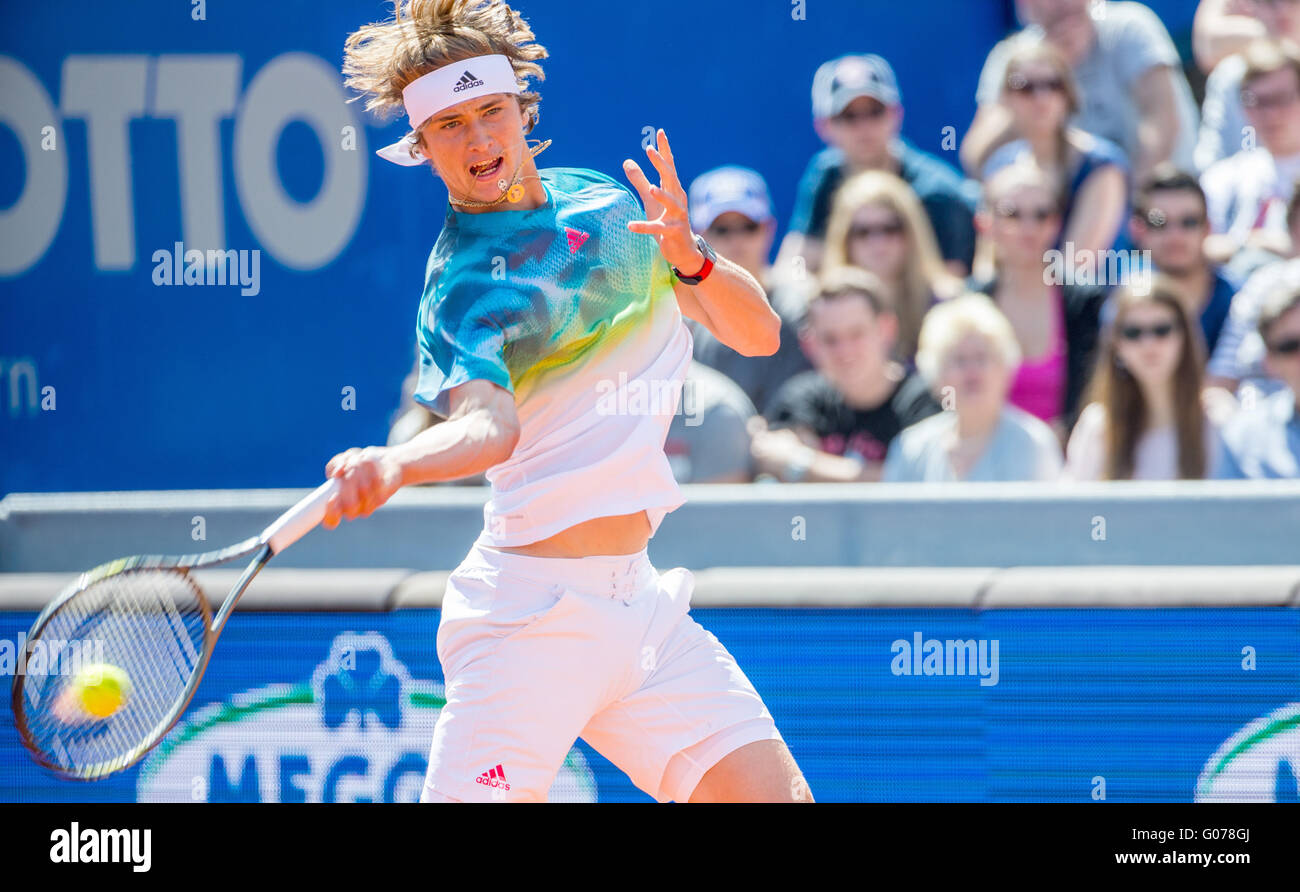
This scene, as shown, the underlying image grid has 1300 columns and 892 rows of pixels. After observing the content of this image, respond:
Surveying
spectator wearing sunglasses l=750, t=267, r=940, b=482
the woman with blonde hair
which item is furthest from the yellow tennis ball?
the woman with blonde hair

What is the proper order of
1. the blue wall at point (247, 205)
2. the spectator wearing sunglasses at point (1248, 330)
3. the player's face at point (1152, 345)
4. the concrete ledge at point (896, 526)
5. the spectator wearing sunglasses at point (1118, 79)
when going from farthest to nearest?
the blue wall at point (247, 205) < the spectator wearing sunglasses at point (1118, 79) < the spectator wearing sunglasses at point (1248, 330) < the player's face at point (1152, 345) < the concrete ledge at point (896, 526)

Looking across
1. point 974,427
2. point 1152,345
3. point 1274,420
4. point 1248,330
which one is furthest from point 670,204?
point 1248,330

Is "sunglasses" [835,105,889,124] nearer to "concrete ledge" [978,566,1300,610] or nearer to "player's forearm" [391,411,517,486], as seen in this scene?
"concrete ledge" [978,566,1300,610]

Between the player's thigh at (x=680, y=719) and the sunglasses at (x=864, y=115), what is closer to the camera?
the player's thigh at (x=680, y=719)

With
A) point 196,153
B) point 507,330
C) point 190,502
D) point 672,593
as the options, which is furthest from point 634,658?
point 196,153

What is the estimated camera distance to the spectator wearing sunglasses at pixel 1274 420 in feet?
14.8

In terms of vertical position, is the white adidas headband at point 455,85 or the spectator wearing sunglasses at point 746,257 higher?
the spectator wearing sunglasses at point 746,257

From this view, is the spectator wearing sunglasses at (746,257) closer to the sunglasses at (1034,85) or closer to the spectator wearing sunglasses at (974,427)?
the spectator wearing sunglasses at (974,427)

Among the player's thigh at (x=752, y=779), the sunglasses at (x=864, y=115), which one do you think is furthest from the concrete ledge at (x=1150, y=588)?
the sunglasses at (x=864, y=115)

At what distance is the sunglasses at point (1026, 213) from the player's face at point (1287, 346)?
83 centimetres

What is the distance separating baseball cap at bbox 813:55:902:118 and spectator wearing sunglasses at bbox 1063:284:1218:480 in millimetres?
1178

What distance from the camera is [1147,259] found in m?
5.04

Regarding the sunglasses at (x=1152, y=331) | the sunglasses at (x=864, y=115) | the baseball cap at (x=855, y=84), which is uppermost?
the baseball cap at (x=855, y=84)
